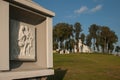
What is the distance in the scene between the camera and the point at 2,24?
6.80 m

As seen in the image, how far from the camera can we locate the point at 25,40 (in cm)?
838

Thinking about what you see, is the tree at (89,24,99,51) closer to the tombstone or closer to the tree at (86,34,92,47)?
the tree at (86,34,92,47)

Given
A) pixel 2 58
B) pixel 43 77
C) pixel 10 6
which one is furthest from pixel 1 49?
pixel 43 77

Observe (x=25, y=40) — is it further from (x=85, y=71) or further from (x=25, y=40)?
(x=85, y=71)

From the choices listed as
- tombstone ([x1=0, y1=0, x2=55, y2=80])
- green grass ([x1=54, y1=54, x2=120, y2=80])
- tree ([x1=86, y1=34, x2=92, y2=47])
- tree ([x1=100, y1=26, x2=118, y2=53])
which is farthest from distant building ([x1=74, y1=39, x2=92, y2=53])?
tombstone ([x1=0, y1=0, x2=55, y2=80])

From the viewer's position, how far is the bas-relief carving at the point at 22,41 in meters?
7.73

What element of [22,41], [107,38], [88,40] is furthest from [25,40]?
[88,40]

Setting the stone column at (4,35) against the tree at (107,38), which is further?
the tree at (107,38)

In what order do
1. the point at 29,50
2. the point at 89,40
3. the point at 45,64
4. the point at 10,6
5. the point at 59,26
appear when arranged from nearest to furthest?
1. the point at 10,6
2. the point at 29,50
3. the point at 45,64
4. the point at 59,26
5. the point at 89,40

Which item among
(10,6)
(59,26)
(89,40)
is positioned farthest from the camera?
(89,40)

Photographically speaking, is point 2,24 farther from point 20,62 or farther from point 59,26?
point 59,26

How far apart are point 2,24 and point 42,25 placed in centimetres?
281

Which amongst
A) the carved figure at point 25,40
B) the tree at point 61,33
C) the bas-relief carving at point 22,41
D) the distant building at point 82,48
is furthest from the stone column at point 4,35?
the distant building at point 82,48

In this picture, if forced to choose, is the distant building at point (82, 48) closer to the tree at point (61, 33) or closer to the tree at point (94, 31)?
the tree at point (94, 31)
